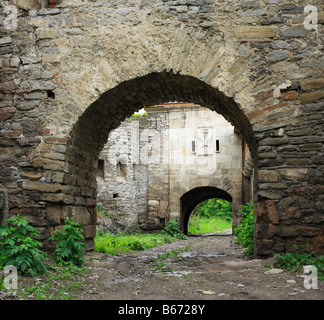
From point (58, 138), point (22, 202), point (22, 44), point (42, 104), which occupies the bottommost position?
point (22, 202)

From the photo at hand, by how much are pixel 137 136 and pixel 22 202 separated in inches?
356

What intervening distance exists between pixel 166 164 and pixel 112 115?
7.84 m

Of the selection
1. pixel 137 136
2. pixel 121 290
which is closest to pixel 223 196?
pixel 137 136

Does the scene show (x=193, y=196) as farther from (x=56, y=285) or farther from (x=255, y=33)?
(x=56, y=285)

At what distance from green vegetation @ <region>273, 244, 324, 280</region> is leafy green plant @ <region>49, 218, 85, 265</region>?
2.47m

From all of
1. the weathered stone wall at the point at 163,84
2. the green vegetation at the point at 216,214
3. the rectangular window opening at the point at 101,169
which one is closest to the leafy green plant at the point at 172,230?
the rectangular window opening at the point at 101,169

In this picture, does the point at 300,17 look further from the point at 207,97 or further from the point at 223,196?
the point at 223,196

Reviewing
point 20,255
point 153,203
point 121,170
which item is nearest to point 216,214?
point 153,203

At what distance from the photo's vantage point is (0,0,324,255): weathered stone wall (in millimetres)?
4637

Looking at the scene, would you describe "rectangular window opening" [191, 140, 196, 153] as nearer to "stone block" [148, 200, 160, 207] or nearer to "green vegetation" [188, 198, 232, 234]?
"stone block" [148, 200, 160, 207]

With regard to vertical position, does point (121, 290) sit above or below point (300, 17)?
below

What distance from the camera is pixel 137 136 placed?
551 inches
